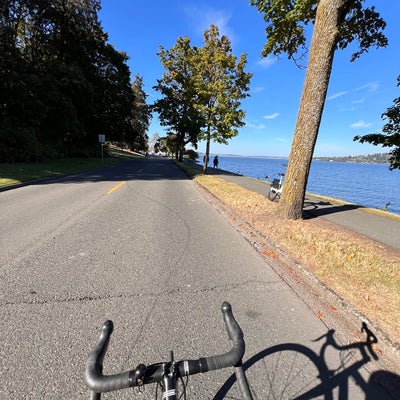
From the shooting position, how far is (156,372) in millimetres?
1056

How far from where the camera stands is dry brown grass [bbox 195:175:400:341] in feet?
9.79

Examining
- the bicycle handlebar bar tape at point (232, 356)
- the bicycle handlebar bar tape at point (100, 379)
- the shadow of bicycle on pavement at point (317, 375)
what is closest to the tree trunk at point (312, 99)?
the shadow of bicycle on pavement at point (317, 375)

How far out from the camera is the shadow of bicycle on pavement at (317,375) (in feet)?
6.54

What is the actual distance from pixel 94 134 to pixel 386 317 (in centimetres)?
3921

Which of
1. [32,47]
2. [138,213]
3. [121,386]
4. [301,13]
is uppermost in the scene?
[32,47]

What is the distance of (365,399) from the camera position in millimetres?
1969

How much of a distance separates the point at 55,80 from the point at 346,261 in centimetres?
2657

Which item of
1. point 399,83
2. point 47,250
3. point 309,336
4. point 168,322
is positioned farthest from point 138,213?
point 399,83

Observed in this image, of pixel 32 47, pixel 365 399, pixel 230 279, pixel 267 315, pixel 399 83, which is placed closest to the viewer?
pixel 365 399

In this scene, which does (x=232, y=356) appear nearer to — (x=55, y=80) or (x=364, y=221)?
(x=364, y=221)

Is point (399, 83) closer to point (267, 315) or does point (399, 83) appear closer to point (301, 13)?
point (301, 13)

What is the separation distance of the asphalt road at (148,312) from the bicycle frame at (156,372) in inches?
44.7

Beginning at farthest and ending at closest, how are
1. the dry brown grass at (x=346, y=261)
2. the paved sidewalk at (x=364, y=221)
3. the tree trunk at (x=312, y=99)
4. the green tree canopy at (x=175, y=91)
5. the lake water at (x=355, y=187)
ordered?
the green tree canopy at (x=175, y=91) → the lake water at (x=355, y=187) → the paved sidewalk at (x=364, y=221) → the tree trunk at (x=312, y=99) → the dry brown grass at (x=346, y=261)

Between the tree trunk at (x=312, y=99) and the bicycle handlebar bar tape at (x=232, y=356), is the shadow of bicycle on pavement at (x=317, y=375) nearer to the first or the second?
the bicycle handlebar bar tape at (x=232, y=356)
